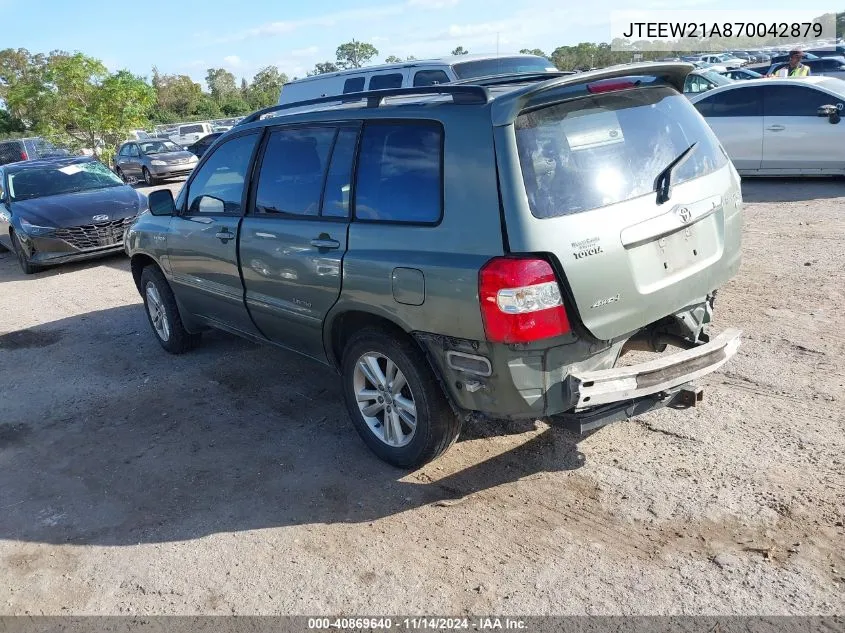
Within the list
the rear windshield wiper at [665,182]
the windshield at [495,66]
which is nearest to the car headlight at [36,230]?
the windshield at [495,66]

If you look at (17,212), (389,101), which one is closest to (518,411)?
(389,101)

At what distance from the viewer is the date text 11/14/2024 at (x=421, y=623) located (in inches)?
115

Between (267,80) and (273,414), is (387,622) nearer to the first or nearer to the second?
(273,414)

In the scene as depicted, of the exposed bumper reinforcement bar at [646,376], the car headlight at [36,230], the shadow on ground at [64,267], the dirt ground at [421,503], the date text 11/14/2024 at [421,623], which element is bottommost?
the date text 11/14/2024 at [421,623]

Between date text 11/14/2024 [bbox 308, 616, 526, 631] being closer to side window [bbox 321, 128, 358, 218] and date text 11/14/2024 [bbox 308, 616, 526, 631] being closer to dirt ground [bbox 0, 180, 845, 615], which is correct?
dirt ground [bbox 0, 180, 845, 615]

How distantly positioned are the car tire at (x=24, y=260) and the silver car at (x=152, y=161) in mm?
13077

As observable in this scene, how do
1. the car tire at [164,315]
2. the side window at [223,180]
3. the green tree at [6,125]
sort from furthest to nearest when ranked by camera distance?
1. the green tree at [6,125]
2. the car tire at [164,315]
3. the side window at [223,180]

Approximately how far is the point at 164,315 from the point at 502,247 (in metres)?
4.00

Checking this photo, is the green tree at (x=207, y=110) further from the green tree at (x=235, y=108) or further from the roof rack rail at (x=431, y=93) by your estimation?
the roof rack rail at (x=431, y=93)

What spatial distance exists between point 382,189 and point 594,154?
1085 mm

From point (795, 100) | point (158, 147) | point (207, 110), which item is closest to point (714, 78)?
point (795, 100)

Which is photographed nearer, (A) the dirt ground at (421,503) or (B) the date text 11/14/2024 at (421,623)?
(B) the date text 11/14/2024 at (421,623)

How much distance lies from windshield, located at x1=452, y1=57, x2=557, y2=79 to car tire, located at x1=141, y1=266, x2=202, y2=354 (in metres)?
5.94

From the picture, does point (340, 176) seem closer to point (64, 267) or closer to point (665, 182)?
point (665, 182)
